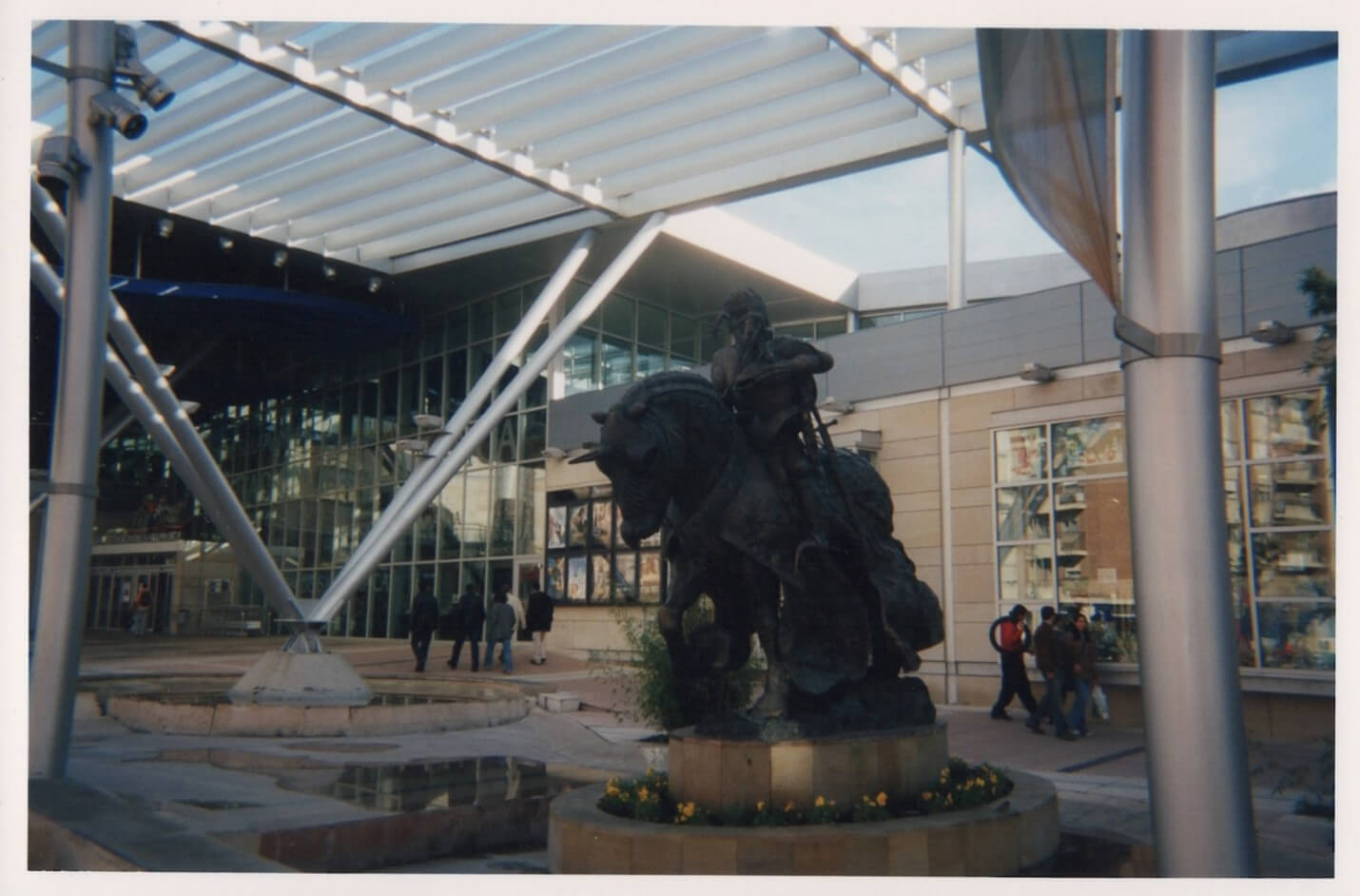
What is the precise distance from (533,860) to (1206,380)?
431cm

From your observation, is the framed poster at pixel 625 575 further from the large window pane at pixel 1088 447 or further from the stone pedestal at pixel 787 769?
the stone pedestal at pixel 787 769

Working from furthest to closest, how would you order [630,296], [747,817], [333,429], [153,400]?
1. [333,429]
2. [630,296]
3. [153,400]
4. [747,817]

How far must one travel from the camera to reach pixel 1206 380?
13.4 ft

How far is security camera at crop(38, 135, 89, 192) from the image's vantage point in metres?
8.02

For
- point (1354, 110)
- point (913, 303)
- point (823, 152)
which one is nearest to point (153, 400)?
point (823, 152)

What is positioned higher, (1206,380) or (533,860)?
(1206,380)

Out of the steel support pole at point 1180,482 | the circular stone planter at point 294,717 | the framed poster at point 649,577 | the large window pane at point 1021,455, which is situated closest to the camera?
the steel support pole at point 1180,482

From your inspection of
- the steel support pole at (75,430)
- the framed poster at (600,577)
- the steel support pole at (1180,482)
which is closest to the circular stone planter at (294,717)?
the steel support pole at (75,430)

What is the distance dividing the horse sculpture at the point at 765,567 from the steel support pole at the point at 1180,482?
7.17 feet

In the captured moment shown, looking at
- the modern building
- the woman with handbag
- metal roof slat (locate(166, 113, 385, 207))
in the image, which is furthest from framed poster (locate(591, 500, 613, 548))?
the woman with handbag

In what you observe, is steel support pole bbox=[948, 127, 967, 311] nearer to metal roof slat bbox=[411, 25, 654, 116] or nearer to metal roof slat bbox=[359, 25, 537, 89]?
metal roof slat bbox=[411, 25, 654, 116]

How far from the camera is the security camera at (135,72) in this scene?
841 centimetres

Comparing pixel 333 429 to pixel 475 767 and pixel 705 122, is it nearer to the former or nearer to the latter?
pixel 705 122

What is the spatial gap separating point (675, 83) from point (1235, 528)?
365 inches
